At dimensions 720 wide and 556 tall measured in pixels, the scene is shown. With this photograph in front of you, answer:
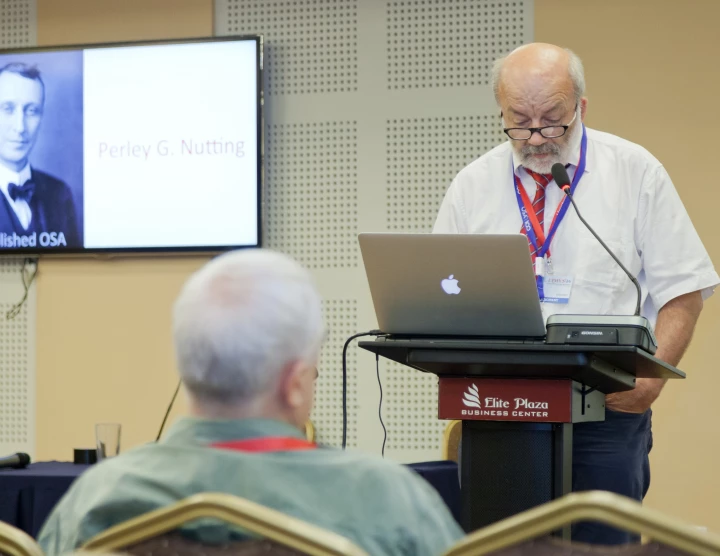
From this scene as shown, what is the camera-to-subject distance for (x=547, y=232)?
9.00ft

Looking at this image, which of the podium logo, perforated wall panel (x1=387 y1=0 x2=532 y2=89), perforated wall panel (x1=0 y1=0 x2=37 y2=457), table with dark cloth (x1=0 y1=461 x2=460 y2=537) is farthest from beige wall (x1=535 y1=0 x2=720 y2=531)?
perforated wall panel (x1=0 y1=0 x2=37 y2=457)

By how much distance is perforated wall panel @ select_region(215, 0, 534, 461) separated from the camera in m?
4.65

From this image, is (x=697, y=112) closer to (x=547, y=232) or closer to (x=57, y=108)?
(x=547, y=232)

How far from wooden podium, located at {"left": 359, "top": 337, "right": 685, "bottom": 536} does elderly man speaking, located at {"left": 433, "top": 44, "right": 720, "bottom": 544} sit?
1.52 ft

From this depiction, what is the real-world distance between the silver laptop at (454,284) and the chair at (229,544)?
3.65 ft

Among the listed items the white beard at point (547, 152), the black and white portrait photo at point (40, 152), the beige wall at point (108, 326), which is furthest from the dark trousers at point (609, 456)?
the black and white portrait photo at point (40, 152)

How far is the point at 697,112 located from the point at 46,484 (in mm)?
3222

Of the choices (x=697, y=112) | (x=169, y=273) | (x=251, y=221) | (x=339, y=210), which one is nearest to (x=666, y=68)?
(x=697, y=112)

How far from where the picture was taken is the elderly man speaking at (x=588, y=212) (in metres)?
2.69

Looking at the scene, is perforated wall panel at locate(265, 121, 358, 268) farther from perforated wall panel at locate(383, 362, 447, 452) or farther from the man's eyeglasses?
the man's eyeglasses

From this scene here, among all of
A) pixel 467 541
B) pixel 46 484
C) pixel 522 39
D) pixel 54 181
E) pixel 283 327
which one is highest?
pixel 522 39

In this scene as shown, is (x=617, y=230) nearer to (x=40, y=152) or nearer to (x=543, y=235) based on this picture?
(x=543, y=235)

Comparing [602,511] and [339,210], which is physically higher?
[339,210]

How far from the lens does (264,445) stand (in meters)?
1.23
